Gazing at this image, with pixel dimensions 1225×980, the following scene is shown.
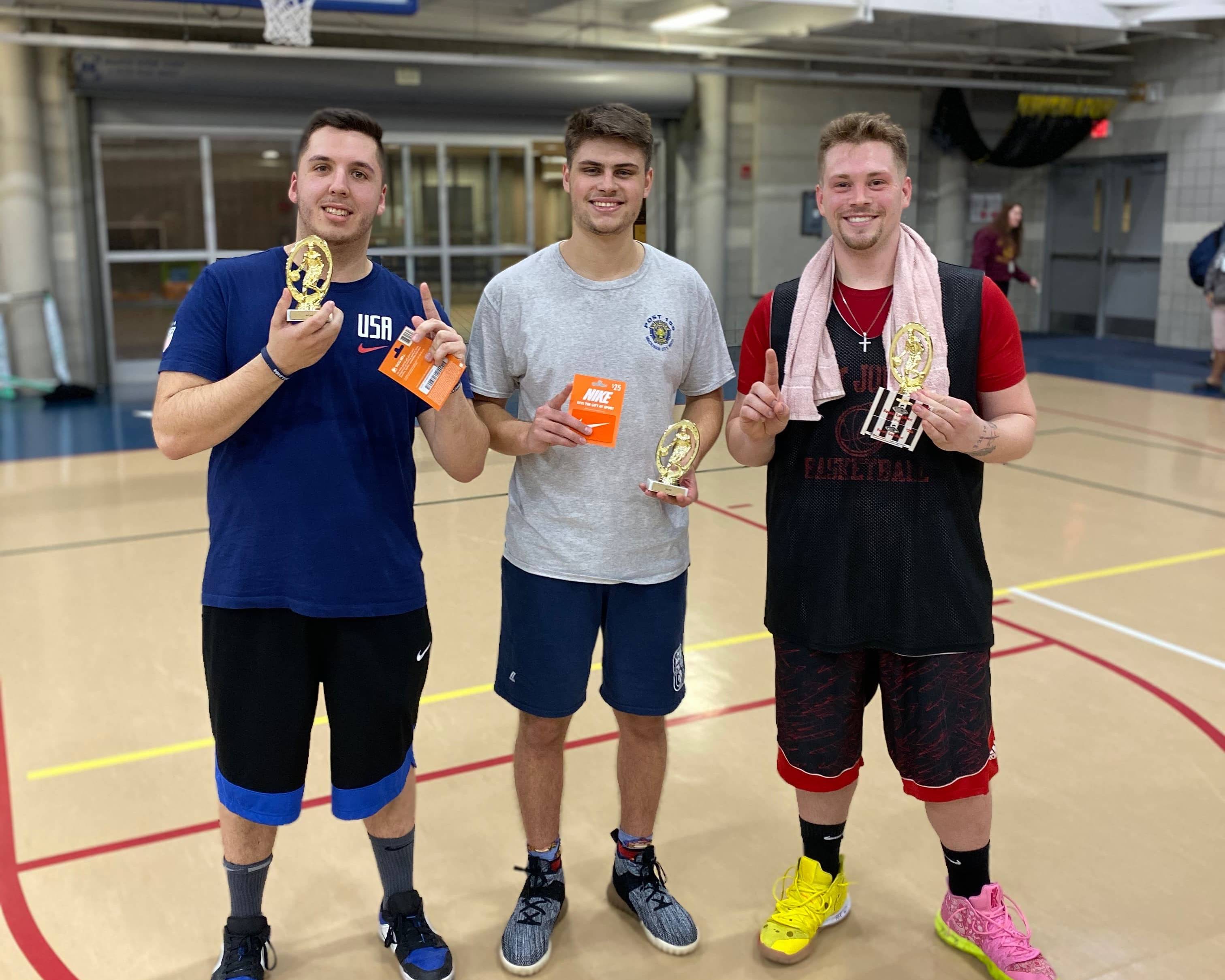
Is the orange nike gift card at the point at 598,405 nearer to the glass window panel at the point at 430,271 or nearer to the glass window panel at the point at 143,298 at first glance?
the glass window panel at the point at 430,271

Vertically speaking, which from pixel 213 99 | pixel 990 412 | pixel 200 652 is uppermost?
pixel 213 99

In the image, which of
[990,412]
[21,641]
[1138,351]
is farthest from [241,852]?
[1138,351]

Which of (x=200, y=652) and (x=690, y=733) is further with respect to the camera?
(x=200, y=652)

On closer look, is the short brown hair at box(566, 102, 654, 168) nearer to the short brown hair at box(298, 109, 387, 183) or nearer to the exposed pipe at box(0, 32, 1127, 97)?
the short brown hair at box(298, 109, 387, 183)

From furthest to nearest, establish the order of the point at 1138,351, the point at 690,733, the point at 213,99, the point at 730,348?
the point at 1138,351, the point at 213,99, the point at 690,733, the point at 730,348

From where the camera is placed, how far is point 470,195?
1452 centimetres

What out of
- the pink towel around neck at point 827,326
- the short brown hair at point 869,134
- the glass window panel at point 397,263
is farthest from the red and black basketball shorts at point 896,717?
the glass window panel at point 397,263

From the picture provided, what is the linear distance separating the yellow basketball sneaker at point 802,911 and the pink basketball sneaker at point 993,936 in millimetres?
284

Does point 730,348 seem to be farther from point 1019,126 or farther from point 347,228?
point 1019,126

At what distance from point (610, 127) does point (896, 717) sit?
1598 millimetres

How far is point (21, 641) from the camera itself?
5.00 meters

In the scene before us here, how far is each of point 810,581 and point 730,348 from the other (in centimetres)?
77

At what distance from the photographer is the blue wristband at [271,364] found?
2.22 meters

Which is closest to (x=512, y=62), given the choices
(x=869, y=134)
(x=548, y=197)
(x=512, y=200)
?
(x=512, y=200)
